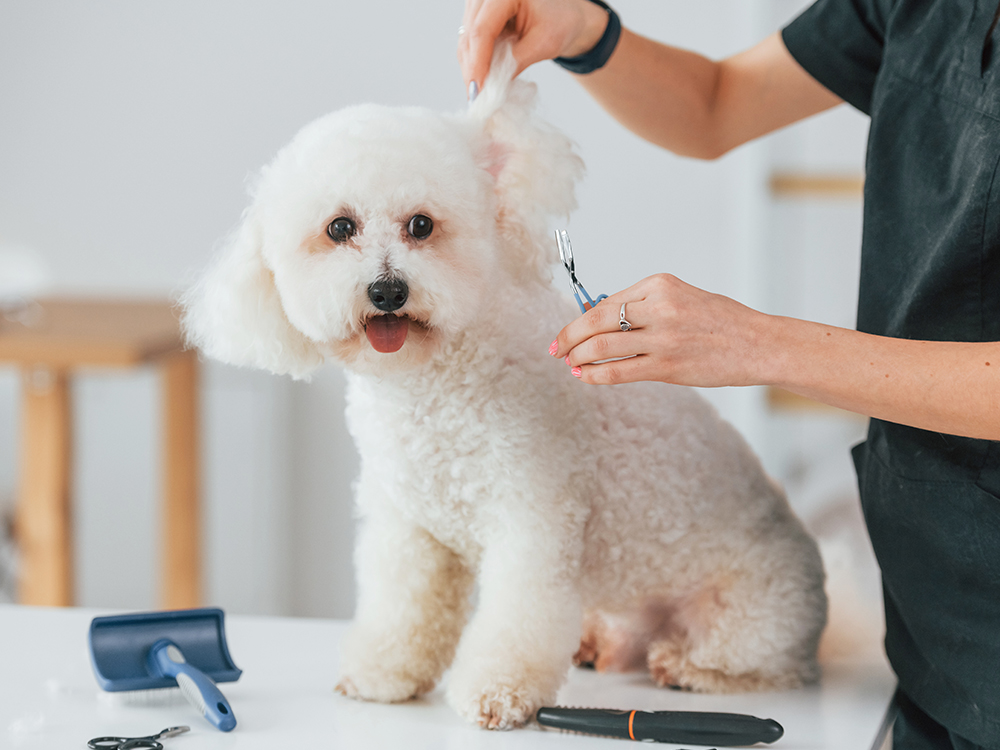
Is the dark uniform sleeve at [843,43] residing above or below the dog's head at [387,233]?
above

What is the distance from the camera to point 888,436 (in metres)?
0.84

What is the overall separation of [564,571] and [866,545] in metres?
0.59

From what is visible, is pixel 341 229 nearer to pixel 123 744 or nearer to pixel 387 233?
pixel 387 233

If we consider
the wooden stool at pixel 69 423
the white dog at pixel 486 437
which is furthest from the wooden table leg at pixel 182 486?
the white dog at pixel 486 437

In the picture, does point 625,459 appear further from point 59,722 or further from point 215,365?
point 215,365

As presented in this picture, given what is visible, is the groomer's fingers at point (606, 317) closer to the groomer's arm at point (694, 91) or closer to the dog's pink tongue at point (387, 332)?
the dog's pink tongue at point (387, 332)

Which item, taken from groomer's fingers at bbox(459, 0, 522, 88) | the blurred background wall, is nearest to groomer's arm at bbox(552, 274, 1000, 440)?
groomer's fingers at bbox(459, 0, 522, 88)

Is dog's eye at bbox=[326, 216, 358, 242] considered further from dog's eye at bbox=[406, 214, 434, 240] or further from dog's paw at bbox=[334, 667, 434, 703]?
dog's paw at bbox=[334, 667, 434, 703]

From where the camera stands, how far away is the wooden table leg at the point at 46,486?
6.84 feet

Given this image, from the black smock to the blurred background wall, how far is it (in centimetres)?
132

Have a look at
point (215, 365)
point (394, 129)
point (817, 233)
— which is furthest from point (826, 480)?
point (394, 129)

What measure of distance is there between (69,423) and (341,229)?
5.28 feet

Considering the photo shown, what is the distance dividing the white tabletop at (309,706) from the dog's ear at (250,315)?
29cm

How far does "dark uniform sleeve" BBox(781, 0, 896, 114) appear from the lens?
0.97 meters
